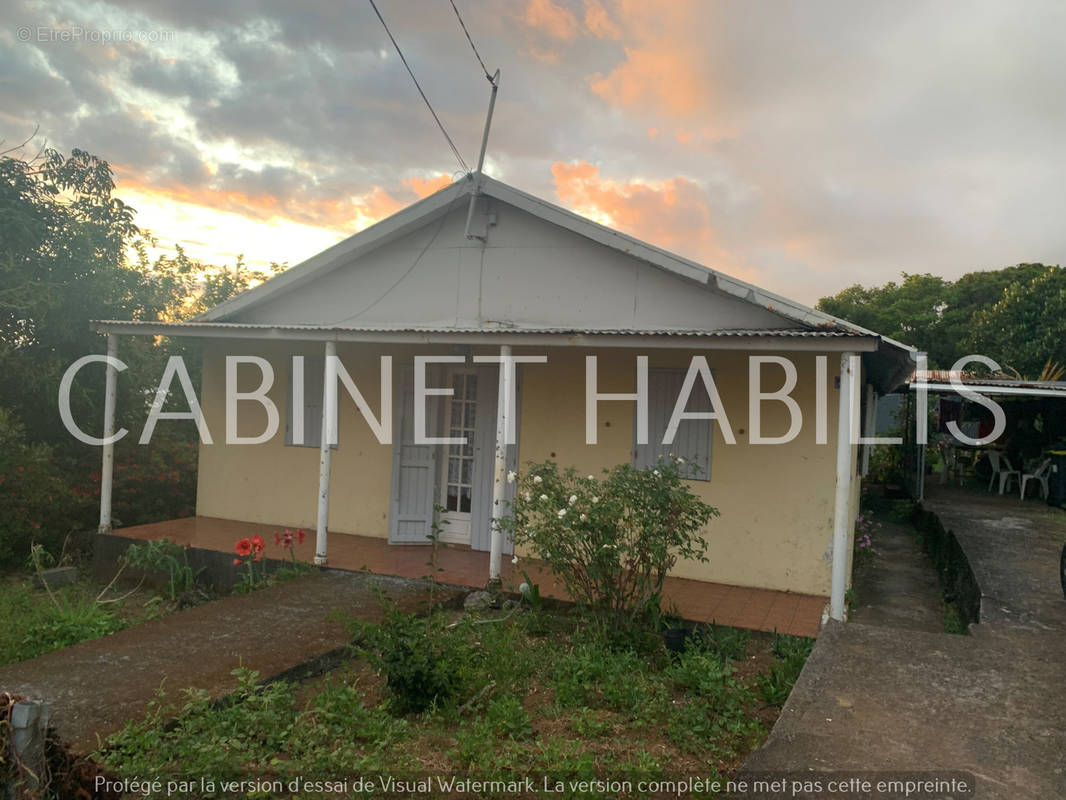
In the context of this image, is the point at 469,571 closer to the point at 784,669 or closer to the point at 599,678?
the point at 599,678

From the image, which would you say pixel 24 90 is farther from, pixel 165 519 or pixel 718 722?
pixel 718 722

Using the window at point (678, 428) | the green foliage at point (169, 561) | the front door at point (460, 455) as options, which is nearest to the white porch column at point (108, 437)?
the green foliage at point (169, 561)

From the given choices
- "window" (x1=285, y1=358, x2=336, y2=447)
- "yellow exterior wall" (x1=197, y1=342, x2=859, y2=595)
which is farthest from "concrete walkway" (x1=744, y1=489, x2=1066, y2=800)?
"window" (x1=285, y1=358, x2=336, y2=447)

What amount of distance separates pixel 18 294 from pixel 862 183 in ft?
49.1

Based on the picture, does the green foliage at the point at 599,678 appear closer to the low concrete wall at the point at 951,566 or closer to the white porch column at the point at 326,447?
the low concrete wall at the point at 951,566

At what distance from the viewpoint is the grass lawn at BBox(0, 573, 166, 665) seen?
18.2ft

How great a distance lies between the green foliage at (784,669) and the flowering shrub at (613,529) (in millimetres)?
924

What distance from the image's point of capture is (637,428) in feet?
26.1

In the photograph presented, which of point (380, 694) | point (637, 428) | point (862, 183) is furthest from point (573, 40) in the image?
point (862, 183)

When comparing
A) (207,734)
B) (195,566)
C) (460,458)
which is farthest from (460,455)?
(207,734)

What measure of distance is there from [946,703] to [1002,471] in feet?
40.5

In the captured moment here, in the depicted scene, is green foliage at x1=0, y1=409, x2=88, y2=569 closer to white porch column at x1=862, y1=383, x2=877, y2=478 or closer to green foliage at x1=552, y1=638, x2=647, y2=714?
green foliage at x1=552, y1=638, x2=647, y2=714

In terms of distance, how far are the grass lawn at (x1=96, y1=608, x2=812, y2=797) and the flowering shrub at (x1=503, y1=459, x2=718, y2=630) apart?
1.21 ft

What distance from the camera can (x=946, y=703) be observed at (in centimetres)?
394
